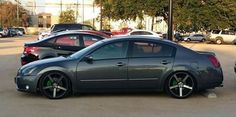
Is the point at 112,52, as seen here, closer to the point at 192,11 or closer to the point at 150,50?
the point at 150,50

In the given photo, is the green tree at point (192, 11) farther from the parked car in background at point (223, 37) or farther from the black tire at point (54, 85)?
the black tire at point (54, 85)

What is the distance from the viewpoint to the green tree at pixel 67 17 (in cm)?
9204

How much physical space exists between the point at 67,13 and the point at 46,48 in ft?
261

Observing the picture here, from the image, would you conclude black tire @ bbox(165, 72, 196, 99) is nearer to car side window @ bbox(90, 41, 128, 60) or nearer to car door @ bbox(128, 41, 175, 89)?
car door @ bbox(128, 41, 175, 89)

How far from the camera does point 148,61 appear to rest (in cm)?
1055

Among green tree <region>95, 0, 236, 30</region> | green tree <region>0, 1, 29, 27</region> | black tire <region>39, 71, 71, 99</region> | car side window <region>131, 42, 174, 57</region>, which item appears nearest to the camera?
black tire <region>39, 71, 71, 99</region>

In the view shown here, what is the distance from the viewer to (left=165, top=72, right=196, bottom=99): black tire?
1055 centimetres

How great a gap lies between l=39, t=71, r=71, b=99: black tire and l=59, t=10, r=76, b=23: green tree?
8083 cm

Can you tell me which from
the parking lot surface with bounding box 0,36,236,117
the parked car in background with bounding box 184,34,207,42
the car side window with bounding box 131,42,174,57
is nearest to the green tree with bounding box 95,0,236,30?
the parked car in background with bounding box 184,34,207,42

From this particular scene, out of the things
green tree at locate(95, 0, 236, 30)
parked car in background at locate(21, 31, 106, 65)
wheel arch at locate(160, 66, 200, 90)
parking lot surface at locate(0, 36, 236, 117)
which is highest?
green tree at locate(95, 0, 236, 30)

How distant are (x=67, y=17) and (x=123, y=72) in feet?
272

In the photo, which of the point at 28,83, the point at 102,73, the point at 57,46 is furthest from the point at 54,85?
the point at 57,46

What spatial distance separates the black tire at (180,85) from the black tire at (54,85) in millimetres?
2190

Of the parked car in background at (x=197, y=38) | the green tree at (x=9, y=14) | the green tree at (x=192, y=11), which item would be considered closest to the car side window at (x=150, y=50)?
the green tree at (x=192, y=11)
